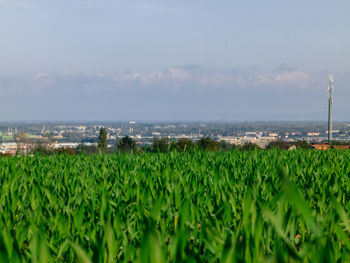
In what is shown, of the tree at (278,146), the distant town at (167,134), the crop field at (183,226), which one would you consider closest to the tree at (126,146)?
the tree at (278,146)

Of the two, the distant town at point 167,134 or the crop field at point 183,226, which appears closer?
the crop field at point 183,226

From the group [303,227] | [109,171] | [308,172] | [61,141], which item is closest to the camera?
[303,227]

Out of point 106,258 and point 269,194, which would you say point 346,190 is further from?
point 106,258

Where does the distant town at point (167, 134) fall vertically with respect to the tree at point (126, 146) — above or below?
below

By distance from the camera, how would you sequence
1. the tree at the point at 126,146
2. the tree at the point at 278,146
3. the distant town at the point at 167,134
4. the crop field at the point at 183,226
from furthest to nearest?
the distant town at the point at 167,134 → the tree at the point at 278,146 → the tree at the point at 126,146 → the crop field at the point at 183,226

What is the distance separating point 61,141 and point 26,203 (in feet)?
409

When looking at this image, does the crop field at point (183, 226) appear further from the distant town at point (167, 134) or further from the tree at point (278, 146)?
the distant town at point (167, 134)

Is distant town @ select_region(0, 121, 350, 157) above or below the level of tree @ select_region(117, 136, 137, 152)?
below

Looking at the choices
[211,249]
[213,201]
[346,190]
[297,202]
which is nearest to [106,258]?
[211,249]

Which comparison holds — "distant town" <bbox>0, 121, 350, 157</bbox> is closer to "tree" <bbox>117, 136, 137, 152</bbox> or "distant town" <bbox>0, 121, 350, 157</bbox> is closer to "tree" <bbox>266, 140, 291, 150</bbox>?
"tree" <bbox>117, 136, 137, 152</bbox>

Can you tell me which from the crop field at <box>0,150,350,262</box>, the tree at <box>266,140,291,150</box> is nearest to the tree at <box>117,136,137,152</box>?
the tree at <box>266,140,291,150</box>

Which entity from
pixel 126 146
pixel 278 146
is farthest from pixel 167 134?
pixel 126 146

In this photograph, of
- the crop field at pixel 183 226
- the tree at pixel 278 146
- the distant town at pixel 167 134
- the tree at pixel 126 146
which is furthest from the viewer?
the distant town at pixel 167 134

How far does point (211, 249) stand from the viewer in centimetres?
149
